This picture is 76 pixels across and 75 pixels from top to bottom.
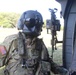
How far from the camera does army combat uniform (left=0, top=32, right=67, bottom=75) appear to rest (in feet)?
8.25

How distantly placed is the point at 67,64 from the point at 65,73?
2.14 metres

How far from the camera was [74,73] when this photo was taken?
2824mm

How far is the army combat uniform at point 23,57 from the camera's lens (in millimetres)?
2514

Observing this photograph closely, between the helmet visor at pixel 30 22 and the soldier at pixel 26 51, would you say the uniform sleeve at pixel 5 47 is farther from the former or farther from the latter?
the helmet visor at pixel 30 22

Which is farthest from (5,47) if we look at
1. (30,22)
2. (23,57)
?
(30,22)

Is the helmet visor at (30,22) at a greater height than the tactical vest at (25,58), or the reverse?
the helmet visor at (30,22)

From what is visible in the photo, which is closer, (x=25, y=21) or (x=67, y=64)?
(x=25, y=21)

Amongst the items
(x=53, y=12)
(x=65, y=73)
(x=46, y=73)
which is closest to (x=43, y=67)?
(x=46, y=73)

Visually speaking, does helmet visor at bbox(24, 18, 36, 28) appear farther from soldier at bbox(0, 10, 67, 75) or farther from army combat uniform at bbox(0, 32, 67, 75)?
army combat uniform at bbox(0, 32, 67, 75)

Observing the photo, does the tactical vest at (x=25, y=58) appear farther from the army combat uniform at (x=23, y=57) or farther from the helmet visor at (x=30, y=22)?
the helmet visor at (x=30, y=22)

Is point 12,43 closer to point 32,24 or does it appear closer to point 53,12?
point 32,24

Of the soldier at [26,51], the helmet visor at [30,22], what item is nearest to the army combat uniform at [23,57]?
the soldier at [26,51]

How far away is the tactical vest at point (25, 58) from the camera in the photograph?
99.0 inches

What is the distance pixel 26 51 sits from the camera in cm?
255
